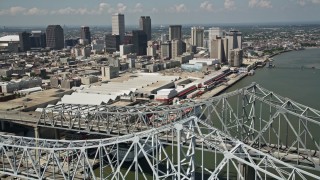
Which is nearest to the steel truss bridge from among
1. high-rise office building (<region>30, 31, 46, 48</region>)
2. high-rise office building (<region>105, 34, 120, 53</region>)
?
high-rise office building (<region>105, 34, 120, 53</region>)

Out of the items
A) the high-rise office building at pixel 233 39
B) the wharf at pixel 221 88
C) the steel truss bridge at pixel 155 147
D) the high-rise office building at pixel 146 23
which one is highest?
the high-rise office building at pixel 146 23

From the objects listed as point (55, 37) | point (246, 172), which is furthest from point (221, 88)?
point (55, 37)

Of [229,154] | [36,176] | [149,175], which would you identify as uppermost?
[229,154]

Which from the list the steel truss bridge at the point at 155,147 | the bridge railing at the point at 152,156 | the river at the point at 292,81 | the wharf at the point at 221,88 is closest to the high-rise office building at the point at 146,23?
the river at the point at 292,81

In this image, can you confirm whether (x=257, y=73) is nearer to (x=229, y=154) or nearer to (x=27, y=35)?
(x=229, y=154)

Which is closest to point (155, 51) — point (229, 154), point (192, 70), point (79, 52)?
point (79, 52)

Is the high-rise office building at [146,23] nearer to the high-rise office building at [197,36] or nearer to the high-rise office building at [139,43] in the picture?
the high-rise office building at [197,36]
